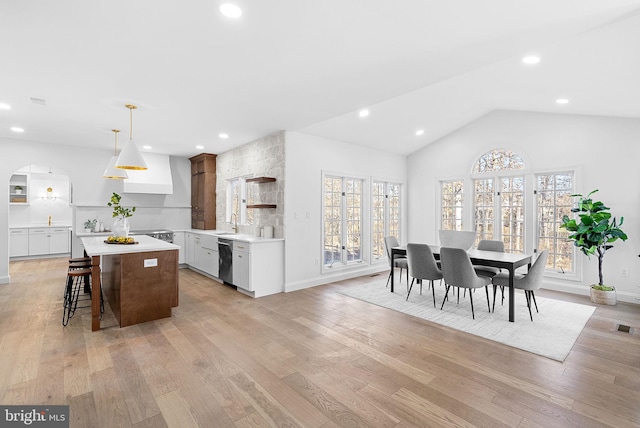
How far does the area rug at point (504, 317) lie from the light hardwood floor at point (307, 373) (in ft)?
0.51

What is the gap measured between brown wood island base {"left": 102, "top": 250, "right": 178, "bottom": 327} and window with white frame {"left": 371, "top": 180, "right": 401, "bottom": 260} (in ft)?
13.2

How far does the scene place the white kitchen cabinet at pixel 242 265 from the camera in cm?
480

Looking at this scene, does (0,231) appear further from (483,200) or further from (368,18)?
(483,200)

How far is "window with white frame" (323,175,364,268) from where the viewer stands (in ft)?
19.3

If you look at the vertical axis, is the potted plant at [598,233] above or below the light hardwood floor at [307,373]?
above

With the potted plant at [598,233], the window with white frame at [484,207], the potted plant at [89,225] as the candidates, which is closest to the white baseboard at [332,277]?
the window with white frame at [484,207]

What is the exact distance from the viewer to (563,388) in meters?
2.38

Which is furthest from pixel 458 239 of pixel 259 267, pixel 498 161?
pixel 259 267

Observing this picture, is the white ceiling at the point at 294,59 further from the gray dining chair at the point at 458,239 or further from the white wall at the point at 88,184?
the gray dining chair at the point at 458,239

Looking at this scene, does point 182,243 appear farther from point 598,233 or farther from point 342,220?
point 598,233

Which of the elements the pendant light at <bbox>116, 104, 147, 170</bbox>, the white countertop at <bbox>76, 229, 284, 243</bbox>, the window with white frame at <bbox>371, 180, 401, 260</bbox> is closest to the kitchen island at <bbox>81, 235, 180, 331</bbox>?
the pendant light at <bbox>116, 104, 147, 170</bbox>

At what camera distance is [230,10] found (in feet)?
6.85

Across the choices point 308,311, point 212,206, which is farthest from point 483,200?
point 212,206

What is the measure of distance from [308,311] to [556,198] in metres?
4.56
